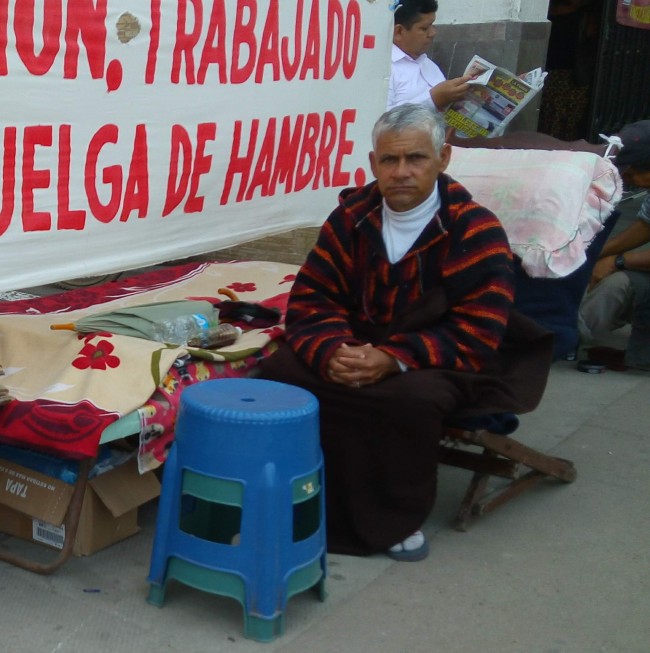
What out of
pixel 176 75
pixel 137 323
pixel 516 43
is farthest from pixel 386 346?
pixel 516 43

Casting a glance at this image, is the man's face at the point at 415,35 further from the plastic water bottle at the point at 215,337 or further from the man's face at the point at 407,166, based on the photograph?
the plastic water bottle at the point at 215,337

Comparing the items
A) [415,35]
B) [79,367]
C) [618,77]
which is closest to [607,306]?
[415,35]

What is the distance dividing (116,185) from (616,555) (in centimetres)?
199

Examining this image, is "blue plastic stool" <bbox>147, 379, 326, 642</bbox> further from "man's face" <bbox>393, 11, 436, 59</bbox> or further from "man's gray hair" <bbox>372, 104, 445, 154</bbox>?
"man's face" <bbox>393, 11, 436, 59</bbox>

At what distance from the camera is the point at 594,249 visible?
14.3ft

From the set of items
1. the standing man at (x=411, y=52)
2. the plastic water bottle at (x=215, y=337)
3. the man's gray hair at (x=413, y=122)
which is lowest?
the plastic water bottle at (x=215, y=337)

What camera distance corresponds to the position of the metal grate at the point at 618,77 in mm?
8547

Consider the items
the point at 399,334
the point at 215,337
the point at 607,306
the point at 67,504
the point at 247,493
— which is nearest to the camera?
the point at 247,493

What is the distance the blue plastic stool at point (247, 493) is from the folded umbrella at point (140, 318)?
643 mm

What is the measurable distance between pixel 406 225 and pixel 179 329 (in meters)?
0.84

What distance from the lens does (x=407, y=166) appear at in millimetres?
3365

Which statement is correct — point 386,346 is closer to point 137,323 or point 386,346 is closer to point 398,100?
point 137,323

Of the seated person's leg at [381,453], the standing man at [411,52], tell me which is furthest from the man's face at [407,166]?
the standing man at [411,52]

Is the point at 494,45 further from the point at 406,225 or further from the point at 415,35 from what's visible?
the point at 406,225
